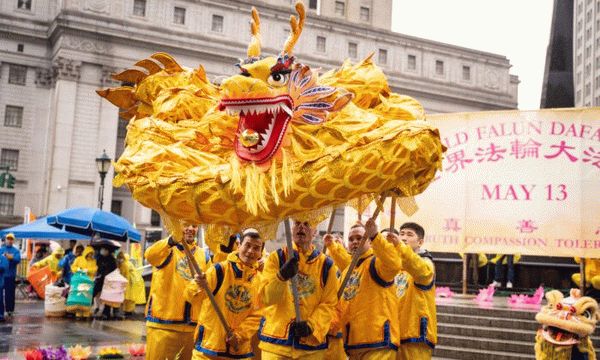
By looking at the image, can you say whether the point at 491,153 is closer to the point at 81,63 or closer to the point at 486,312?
the point at 486,312

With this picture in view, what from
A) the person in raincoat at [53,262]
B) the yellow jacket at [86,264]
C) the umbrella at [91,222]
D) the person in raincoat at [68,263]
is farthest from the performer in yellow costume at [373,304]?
the person in raincoat at [53,262]

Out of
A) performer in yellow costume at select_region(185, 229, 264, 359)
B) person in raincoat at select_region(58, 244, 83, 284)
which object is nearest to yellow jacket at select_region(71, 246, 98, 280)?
person in raincoat at select_region(58, 244, 83, 284)

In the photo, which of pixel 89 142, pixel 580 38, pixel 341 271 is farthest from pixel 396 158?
pixel 580 38

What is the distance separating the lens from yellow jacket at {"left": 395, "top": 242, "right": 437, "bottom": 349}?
241 inches

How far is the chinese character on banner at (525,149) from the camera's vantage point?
12.6 m

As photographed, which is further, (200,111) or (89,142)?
(89,142)

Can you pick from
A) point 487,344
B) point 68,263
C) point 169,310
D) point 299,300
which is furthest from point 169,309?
point 68,263

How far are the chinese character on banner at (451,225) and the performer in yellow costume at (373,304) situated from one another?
743cm

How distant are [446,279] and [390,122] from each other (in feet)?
45.3

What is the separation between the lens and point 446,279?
1784 centimetres

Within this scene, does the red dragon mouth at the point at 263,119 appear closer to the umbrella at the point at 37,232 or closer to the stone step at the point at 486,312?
the stone step at the point at 486,312

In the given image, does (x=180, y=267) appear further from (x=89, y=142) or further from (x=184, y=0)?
(x=184, y=0)

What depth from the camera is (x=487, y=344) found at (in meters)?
10.8

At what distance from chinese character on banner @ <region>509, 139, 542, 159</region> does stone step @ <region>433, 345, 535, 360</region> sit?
13.5ft
